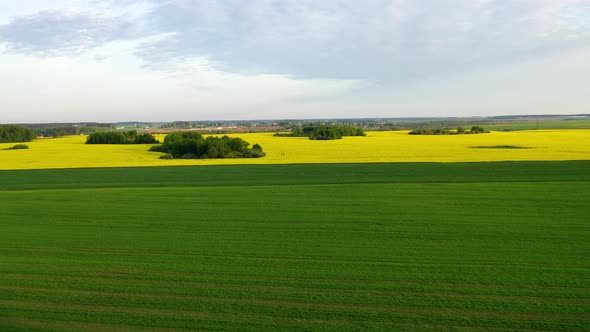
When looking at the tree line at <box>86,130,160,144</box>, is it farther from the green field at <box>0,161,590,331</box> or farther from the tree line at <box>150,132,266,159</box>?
the green field at <box>0,161,590,331</box>

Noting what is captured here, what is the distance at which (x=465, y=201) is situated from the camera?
64.2 feet

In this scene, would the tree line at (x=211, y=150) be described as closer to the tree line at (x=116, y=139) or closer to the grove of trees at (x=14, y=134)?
the tree line at (x=116, y=139)

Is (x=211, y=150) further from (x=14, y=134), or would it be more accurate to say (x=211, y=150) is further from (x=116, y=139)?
(x=14, y=134)

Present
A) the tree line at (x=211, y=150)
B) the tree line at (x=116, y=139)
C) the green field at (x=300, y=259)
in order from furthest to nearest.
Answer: the tree line at (x=116, y=139), the tree line at (x=211, y=150), the green field at (x=300, y=259)

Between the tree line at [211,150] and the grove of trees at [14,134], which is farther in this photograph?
the grove of trees at [14,134]

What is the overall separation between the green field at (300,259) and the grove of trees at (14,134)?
238 ft

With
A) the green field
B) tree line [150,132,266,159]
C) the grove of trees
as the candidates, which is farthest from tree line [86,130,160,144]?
the green field

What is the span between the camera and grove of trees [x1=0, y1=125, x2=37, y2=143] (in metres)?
84.1

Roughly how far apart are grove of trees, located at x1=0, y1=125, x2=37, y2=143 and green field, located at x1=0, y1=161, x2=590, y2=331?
238 ft

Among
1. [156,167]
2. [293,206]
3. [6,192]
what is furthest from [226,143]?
[293,206]

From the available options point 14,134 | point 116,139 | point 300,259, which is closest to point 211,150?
point 116,139

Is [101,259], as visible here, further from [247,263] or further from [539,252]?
[539,252]

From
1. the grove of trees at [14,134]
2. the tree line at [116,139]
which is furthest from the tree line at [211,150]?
the grove of trees at [14,134]

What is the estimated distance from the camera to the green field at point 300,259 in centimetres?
852
